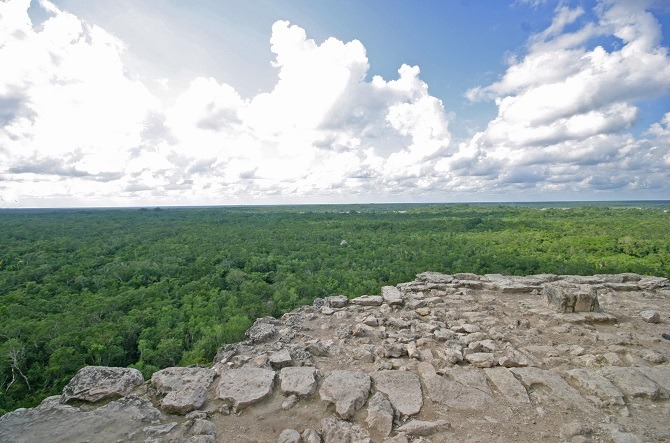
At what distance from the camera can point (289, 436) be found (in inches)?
166

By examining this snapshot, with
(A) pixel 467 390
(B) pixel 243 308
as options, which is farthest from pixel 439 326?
(B) pixel 243 308

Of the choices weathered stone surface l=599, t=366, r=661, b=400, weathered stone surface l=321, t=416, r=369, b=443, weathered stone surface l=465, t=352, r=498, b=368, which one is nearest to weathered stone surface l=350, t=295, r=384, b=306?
weathered stone surface l=465, t=352, r=498, b=368

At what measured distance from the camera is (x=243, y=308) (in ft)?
49.7

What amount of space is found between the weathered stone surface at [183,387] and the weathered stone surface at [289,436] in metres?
1.47

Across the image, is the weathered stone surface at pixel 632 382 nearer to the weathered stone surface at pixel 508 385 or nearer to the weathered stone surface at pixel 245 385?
the weathered stone surface at pixel 508 385

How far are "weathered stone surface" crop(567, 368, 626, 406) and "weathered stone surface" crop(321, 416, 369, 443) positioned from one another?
376 cm

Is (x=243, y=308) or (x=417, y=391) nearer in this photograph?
(x=417, y=391)

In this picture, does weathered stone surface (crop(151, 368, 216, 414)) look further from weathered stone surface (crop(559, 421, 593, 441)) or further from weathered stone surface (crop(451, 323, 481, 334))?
weathered stone surface (crop(451, 323, 481, 334))

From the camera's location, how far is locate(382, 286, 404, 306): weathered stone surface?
9742 millimetres

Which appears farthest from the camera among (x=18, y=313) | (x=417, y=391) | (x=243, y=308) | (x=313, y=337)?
(x=18, y=313)

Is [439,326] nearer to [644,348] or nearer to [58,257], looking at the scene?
[644,348]

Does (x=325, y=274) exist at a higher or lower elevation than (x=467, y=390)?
lower

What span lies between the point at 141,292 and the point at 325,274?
37.8 feet

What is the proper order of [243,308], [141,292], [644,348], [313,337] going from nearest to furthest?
[644,348] < [313,337] < [243,308] < [141,292]
